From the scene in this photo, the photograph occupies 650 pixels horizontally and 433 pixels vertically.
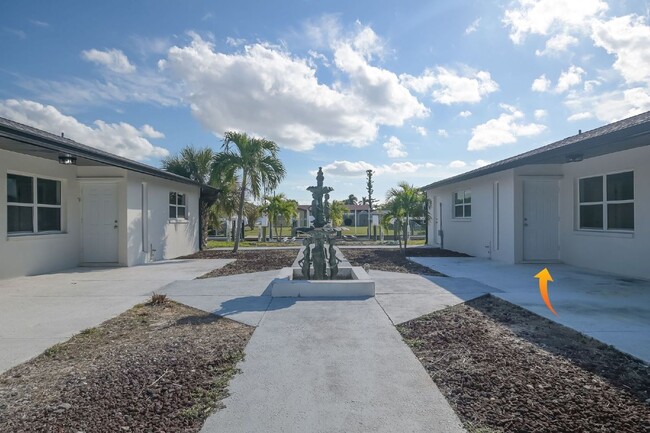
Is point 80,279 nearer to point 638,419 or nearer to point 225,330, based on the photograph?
point 225,330

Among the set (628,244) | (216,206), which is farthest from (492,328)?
(216,206)

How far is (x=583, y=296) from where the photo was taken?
22.1 feet

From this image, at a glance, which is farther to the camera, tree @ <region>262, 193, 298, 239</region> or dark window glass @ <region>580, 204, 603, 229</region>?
tree @ <region>262, 193, 298, 239</region>

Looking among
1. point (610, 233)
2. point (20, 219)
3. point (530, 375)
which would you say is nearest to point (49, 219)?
point (20, 219)

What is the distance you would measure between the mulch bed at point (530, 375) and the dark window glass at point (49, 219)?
9921 millimetres

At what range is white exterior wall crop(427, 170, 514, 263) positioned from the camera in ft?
38.0

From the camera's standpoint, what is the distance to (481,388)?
323cm

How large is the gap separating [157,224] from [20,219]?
394 cm

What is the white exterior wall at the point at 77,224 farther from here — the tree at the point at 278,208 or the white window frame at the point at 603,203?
the white window frame at the point at 603,203

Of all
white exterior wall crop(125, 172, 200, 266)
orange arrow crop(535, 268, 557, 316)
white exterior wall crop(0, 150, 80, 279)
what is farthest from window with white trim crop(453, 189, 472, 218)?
white exterior wall crop(0, 150, 80, 279)

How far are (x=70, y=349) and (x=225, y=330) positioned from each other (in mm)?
1694

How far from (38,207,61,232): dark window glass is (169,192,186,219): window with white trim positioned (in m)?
3.84

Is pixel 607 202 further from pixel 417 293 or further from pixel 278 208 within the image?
pixel 278 208

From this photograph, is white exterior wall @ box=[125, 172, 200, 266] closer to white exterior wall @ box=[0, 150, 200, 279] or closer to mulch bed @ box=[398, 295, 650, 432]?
white exterior wall @ box=[0, 150, 200, 279]
